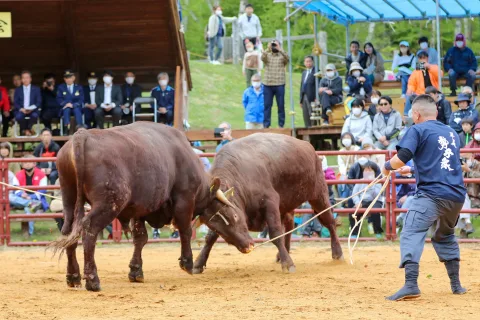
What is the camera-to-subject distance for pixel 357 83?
65.0 ft

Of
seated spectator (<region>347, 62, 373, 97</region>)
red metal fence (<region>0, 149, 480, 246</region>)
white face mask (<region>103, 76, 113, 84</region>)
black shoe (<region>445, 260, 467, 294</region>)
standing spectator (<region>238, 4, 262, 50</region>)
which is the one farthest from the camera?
standing spectator (<region>238, 4, 262, 50</region>)

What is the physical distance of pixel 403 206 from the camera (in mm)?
14352

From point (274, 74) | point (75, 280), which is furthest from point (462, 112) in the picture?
point (75, 280)

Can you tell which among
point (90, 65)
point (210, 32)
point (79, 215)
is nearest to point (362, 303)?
point (79, 215)

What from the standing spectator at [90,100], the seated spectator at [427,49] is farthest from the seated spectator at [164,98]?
the seated spectator at [427,49]

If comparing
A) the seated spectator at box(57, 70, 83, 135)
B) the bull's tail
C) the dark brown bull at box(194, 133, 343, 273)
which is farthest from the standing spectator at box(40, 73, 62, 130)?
the bull's tail

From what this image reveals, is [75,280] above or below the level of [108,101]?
below

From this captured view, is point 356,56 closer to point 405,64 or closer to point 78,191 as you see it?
point 405,64

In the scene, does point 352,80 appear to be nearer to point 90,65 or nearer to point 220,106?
point 90,65

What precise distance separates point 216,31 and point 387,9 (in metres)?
9.80

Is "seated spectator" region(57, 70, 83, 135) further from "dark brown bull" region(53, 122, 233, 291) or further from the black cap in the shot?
"dark brown bull" region(53, 122, 233, 291)

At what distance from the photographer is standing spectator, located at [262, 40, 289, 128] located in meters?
20.1

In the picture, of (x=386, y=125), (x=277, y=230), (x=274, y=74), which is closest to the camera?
(x=277, y=230)

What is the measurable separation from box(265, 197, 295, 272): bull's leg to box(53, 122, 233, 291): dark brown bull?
78cm
